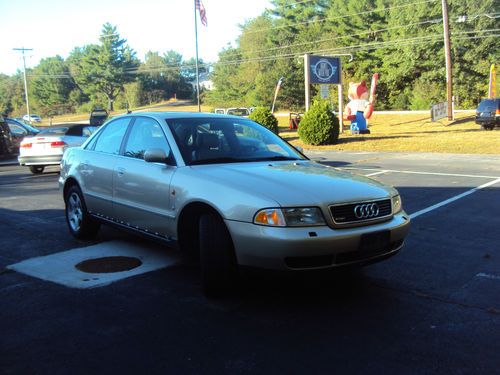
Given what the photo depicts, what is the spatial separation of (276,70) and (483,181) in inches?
2068

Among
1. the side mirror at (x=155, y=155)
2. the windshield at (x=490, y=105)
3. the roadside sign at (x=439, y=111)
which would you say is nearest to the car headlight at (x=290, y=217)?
the side mirror at (x=155, y=155)

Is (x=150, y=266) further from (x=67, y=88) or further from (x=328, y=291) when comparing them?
(x=67, y=88)

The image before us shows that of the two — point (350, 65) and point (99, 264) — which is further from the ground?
point (350, 65)

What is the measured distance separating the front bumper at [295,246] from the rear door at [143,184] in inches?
39.1

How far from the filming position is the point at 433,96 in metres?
49.5

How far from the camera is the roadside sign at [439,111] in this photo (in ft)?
95.1

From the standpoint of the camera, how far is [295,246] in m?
3.67

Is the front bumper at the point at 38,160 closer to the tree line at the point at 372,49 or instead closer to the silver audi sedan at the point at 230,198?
the silver audi sedan at the point at 230,198

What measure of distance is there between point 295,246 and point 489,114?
2593 cm

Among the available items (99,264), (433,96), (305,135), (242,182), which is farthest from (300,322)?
(433,96)

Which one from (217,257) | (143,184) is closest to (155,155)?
(143,184)

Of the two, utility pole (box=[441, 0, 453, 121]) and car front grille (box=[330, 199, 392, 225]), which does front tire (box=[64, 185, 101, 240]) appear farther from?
utility pole (box=[441, 0, 453, 121])

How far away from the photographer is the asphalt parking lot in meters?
3.16

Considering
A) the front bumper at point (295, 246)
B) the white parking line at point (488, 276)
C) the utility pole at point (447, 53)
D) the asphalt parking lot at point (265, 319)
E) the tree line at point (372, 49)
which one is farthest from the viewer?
the tree line at point (372, 49)
